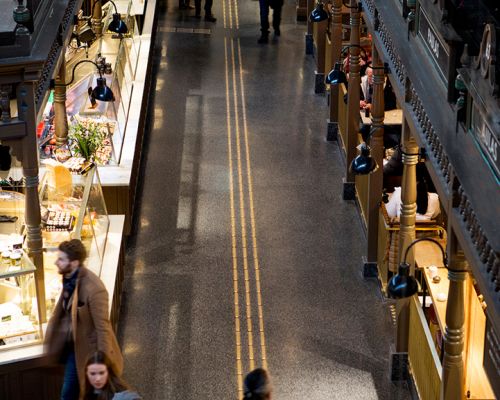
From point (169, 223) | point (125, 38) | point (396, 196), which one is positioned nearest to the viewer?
point (396, 196)

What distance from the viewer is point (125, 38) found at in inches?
823

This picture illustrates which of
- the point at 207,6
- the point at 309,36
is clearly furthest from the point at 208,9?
the point at 309,36

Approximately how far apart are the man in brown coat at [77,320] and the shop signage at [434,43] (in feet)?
11.7

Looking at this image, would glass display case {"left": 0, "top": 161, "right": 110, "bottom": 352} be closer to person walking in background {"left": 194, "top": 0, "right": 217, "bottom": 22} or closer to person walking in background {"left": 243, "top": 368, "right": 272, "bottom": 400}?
person walking in background {"left": 243, "top": 368, "right": 272, "bottom": 400}

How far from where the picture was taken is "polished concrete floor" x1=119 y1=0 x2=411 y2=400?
13.3 metres

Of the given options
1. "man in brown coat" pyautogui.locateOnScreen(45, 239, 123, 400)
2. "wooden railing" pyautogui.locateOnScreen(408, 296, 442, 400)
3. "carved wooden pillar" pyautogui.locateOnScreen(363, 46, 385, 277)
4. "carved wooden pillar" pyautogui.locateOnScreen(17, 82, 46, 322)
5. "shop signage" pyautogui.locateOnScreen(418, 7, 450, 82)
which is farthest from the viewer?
"carved wooden pillar" pyautogui.locateOnScreen(363, 46, 385, 277)

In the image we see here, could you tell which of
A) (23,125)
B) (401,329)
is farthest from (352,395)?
(23,125)

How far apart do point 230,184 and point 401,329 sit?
18.9 ft

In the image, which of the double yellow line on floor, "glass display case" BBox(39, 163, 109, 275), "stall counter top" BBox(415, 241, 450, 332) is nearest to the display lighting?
"stall counter top" BBox(415, 241, 450, 332)

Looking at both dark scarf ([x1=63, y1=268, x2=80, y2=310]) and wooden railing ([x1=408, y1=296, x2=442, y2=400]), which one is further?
wooden railing ([x1=408, y1=296, x2=442, y2=400])

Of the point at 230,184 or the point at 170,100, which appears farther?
the point at 170,100

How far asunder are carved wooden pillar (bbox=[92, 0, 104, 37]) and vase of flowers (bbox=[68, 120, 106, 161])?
400 centimetres

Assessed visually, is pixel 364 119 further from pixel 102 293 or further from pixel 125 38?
pixel 102 293

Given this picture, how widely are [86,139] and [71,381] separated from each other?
5.97 m
